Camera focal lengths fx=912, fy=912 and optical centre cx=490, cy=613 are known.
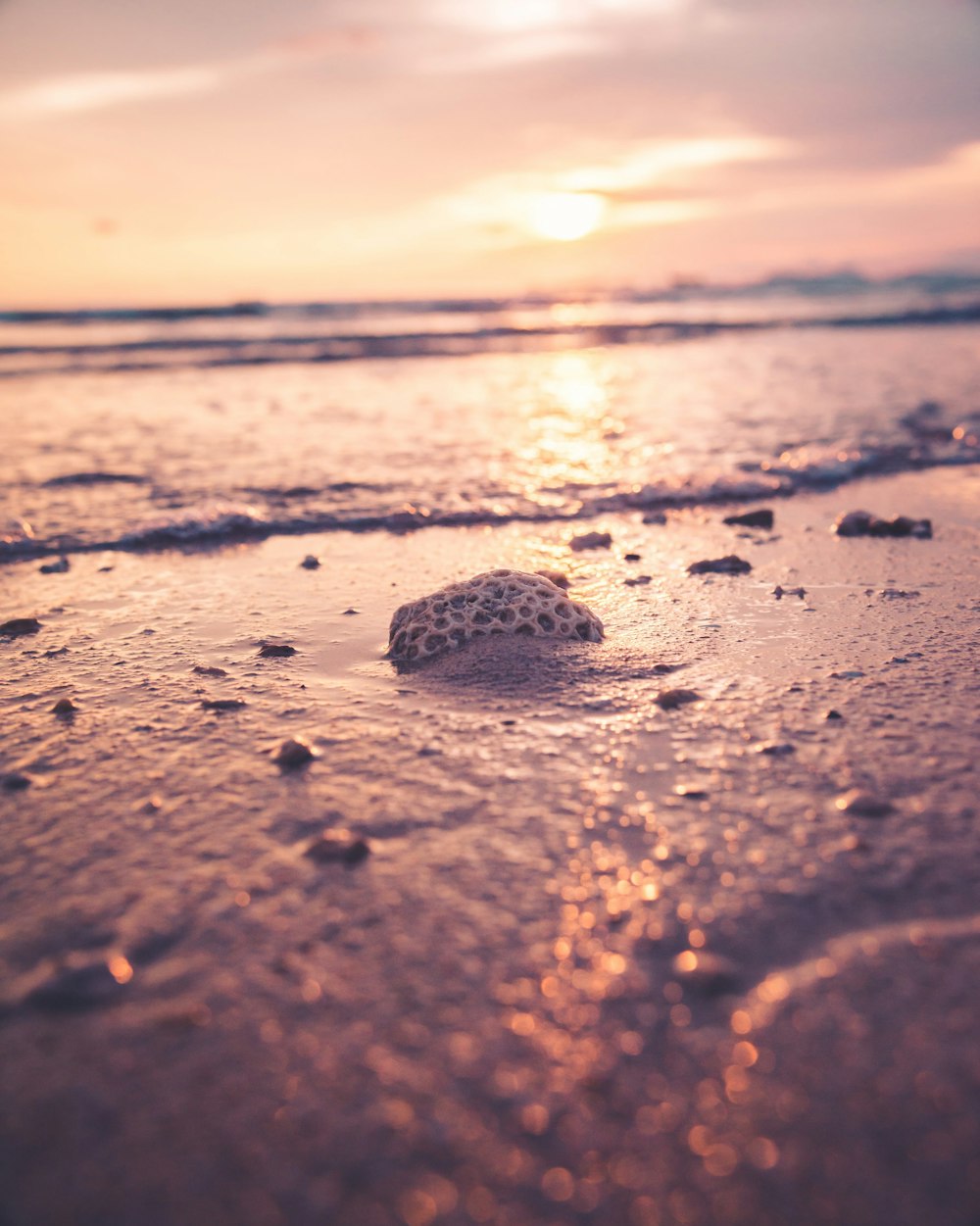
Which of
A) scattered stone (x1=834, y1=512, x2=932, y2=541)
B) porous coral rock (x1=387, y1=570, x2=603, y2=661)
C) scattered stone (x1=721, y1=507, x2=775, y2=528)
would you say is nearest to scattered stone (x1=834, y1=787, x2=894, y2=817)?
porous coral rock (x1=387, y1=570, x2=603, y2=661)

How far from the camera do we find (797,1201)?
1.37 metres

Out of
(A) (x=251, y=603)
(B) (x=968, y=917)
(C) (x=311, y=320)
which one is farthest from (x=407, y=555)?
(C) (x=311, y=320)

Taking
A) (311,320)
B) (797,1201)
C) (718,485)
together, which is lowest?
(797,1201)

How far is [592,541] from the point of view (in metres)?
5.37

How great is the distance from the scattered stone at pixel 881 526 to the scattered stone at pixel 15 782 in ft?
14.5

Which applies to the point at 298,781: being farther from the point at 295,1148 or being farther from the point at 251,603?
the point at 251,603

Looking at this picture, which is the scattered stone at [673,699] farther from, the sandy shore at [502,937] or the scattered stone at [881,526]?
the scattered stone at [881,526]

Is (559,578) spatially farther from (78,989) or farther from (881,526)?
(78,989)

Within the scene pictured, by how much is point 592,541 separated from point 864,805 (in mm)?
3147

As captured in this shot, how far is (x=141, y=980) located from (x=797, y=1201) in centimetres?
130

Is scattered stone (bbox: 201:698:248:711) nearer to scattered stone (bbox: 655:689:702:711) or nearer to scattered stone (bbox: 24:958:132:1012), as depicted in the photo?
scattered stone (bbox: 24:958:132:1012)

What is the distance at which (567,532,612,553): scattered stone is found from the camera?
5344mm

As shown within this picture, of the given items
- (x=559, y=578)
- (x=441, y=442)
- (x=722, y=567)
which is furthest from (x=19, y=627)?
(x=441, y=442)

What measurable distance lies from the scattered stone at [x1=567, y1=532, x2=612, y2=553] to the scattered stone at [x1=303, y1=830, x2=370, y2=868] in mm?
3289
